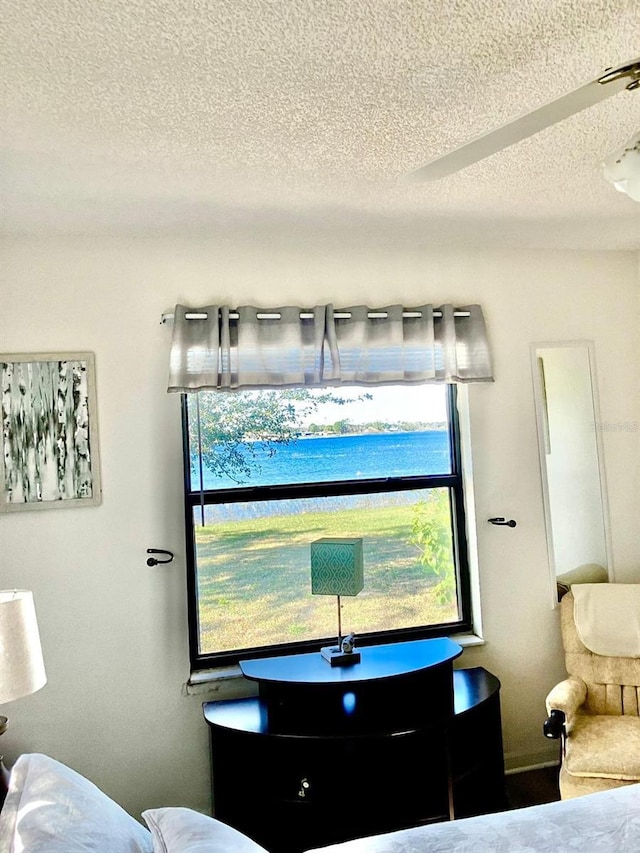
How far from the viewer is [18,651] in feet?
6.50

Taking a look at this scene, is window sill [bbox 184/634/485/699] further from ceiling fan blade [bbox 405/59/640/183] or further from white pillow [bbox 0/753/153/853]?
ceiling fan blade [bbox 405/59/640/183]

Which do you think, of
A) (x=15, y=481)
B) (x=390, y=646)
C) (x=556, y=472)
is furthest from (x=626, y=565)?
(x=15, y=481)

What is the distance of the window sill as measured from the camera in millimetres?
2727

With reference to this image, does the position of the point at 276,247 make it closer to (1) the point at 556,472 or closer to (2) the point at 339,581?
(2) the point at 339,581

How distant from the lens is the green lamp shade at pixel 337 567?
2.60 meters

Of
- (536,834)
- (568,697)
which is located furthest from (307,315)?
(536,834)

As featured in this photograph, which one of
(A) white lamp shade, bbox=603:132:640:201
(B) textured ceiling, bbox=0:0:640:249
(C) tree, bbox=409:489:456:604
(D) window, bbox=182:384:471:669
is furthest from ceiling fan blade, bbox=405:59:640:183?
(C) tree, bbox=409:489:456:604

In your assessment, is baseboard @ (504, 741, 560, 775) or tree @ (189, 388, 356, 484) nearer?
tree @ (189, 388, 356, 484)

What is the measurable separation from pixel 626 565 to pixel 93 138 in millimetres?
3018

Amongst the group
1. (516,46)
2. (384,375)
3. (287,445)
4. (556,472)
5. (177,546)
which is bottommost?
(177,546)

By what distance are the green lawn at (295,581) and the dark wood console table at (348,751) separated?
26 centimetres

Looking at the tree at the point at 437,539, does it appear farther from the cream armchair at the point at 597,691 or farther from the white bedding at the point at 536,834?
the white bedding at the point at 536,834

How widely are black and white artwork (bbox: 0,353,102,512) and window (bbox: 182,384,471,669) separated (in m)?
0.41

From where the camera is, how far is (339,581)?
103 inches
